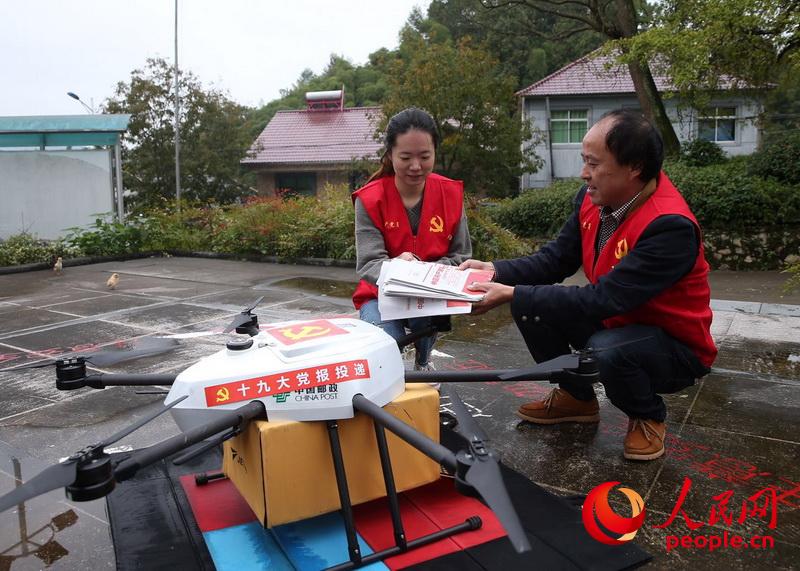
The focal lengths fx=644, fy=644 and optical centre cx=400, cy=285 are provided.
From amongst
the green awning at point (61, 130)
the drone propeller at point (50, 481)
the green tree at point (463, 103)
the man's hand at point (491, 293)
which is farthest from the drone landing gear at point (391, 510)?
the green tree at point (463, 103)

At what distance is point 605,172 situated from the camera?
2.45 metres

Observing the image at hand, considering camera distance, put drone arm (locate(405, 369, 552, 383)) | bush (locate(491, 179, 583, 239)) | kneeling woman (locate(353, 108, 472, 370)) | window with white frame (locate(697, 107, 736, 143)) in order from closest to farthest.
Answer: drone arm (locate(405, 369, 552, 383)) → kneeling woman (locate(353, 108, 472, 370)) → bush (locate(491, 179, 583, 239)) → window with white frame (locate(697, 107, 736, 143))

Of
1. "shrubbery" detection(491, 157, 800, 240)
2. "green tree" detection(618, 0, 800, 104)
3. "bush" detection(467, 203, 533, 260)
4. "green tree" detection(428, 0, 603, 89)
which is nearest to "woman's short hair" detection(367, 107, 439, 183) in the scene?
"green tree" detection(618, 0, 800, 104)

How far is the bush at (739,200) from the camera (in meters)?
9.46

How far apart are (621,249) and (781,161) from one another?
915 centimetres

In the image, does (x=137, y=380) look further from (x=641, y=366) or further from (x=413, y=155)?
(x=641, y=366)

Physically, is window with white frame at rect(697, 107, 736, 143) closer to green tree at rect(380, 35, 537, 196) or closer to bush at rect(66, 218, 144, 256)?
green tree at rect(380, 35, 537, 196)

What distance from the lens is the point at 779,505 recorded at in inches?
87.6

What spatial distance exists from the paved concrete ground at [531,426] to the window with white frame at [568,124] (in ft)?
50.2

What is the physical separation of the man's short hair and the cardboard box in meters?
1.15

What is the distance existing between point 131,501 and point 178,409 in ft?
2.02

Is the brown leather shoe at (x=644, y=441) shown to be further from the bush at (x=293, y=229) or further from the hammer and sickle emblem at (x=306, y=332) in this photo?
the bush at (x=293, y=229)

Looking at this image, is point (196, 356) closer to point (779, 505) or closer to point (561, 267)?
point (561, 267)

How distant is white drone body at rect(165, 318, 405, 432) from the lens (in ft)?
6.15
